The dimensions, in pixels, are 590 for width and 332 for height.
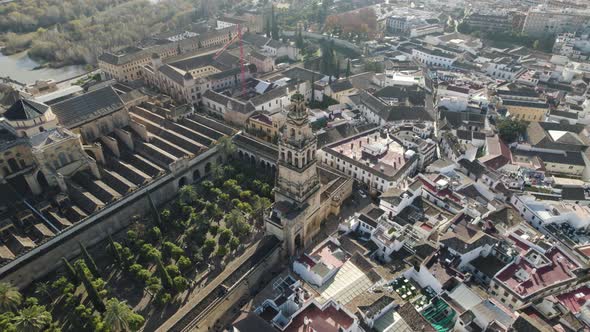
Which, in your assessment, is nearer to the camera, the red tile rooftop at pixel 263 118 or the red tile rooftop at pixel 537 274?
the red tile rooftop at pixel 537 274

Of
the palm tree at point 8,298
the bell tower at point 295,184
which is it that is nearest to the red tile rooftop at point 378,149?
the bell tower at point 295,184

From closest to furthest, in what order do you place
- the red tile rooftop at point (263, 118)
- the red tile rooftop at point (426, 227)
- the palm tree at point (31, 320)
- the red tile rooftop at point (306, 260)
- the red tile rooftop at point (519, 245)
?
1. the palm tree at point (31, 320)
2. the red tile rooftop at point (306, 260)
3. the red tile rooftop at point (519, 245)
4. the red tile rooftop at point (426, 227)
5. the red tile rooftop at point (263, 118)

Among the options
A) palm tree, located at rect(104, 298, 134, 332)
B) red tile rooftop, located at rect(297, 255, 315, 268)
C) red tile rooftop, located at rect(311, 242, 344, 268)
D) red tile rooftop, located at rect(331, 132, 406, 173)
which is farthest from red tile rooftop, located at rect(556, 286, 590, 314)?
palm tree, located at rect(104, 298, 134, 332)

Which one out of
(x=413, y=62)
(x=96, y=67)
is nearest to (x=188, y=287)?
(x=413, y=62)

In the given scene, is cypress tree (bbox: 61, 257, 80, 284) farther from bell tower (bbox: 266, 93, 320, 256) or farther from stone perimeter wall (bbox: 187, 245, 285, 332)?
bell tower (bbox: 266, 93, 320, 256)

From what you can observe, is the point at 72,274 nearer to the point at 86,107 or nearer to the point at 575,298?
the point at 86,107

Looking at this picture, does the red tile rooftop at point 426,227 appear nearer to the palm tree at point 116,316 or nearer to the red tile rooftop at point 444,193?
the red tile rooftop at point 444,193
